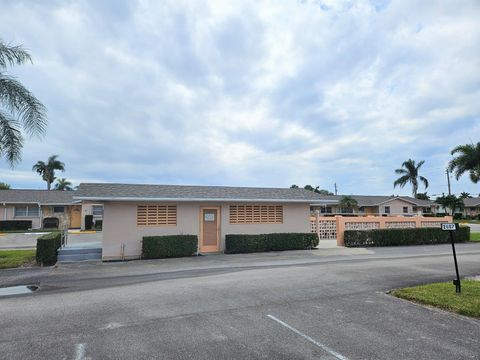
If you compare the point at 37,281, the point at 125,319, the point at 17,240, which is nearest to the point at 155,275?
the point at 37,281

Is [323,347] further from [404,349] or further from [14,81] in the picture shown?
[14,81]

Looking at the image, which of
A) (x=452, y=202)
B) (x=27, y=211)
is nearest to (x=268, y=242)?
(x=27, y=211)

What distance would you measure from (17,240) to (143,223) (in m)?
12.7

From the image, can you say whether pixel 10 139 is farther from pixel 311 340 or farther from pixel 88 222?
pixel 88 222

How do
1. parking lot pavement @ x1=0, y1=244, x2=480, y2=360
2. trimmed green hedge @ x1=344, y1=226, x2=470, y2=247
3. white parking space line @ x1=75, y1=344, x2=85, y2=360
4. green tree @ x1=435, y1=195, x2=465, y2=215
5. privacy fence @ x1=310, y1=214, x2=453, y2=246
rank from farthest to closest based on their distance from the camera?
1. green tree @ x1=435, y1=195, x2=465, y2=215
2. privacy fence @ x1=310, y1=214, x2=453, y2=246
3. trimmed green hedge @ x1=344, y1=226, x2=470, y2=247
4. parking lot pavement @ x1=0, y1=244, x2=480, y2=360
5. white parking space line @ x1=75, y1=344, x2=85, y2=360

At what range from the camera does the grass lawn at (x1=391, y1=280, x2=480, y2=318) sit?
6.02m

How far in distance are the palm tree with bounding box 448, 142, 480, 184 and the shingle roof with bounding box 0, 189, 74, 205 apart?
31.7m

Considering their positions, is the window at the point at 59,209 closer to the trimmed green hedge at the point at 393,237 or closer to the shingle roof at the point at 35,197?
the shingle roof at the point at 35,197

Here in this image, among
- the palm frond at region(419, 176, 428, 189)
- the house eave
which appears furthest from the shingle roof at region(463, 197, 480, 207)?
the house eave

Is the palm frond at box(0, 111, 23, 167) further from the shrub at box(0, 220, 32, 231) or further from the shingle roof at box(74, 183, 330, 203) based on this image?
the shrub at box(0, 220, 32, 231)

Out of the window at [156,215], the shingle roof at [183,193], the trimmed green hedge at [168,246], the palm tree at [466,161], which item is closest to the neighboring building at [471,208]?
the palm tree at [466,161]

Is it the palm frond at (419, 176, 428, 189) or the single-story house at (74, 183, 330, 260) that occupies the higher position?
the palm frond at (419, 176, 428, 189)

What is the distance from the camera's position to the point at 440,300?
6.50 meters

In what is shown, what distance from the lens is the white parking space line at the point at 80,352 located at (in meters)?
4.11
